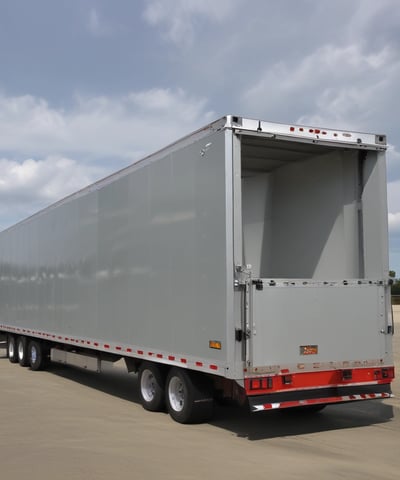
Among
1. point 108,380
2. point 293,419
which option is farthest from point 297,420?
point 108,380

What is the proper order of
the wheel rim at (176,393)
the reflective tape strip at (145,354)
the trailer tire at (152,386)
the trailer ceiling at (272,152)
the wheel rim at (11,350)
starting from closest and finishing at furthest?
the reflective tape strip at (145,354) < the wheel rim at (176,393) < the trailer ceiling at (272,152) < the trailer tire at (152,386) < the wheel rim at (11,350)

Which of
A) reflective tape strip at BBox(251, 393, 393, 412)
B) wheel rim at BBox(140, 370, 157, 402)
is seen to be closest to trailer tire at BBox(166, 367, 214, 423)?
wheel rim at BBox(140, 370, 157, 402)

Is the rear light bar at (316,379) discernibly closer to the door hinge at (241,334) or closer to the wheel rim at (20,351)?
the door hinge at (241,334)

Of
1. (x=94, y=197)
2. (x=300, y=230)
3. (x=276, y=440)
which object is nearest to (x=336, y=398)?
(x=276, y=440)

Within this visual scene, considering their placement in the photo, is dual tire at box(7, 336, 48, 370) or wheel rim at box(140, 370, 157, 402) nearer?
wheel rim at box(140, 370, 157, 402)

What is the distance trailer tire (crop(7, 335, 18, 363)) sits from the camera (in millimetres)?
16766

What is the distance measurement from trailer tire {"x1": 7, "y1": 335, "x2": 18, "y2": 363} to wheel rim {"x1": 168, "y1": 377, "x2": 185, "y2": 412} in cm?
951

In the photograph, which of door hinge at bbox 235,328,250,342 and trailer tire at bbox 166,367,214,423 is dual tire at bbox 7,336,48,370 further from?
door hinge at bbox 235,328,250,342

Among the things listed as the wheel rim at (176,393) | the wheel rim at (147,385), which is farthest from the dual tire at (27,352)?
the wheel rim at (176,393)

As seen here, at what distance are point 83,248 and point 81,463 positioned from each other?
19.5 ft

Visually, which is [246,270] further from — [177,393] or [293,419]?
[293,419]

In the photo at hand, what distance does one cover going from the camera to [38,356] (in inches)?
583

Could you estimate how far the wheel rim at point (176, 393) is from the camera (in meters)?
8.21

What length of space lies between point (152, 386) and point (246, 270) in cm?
286
